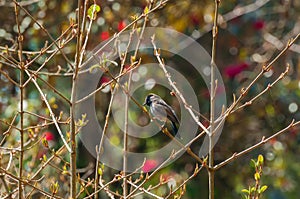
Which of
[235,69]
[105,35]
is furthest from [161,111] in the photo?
[235,69]

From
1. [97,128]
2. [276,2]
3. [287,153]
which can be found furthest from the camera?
[276,2]

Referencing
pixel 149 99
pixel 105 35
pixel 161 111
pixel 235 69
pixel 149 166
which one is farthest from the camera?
pixel 235 69

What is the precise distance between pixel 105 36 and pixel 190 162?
151 cm

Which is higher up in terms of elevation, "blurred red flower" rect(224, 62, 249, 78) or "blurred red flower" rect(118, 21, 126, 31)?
"blurred red flower" rect(224, 62, 249, 78)

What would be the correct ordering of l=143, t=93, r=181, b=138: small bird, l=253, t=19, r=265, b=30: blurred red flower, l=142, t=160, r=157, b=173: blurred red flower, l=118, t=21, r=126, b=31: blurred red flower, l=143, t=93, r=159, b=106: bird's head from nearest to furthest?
l=143, t=93, r=181, b=138: small bird, l=143, t=93, r=159, b=106: bird's head, l=142, t=160, r=157, b=173: blurred red flower, l=118, t=21, r=126, b=31: blurred red flower, l=253, t=19, r=265, b=30: blurred red flower

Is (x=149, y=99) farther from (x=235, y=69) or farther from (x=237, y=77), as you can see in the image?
(x=237, y=77)

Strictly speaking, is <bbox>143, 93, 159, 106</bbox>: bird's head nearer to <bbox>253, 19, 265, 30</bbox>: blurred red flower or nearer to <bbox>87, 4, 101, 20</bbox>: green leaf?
<bbox>87, 4, 101, 20</bbox>: green leaf

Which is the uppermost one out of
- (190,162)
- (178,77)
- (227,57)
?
(227,57)

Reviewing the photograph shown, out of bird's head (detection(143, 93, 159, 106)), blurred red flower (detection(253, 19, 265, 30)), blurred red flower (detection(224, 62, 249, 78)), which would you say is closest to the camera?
bird's head (detection(143, 93, 159, 106))

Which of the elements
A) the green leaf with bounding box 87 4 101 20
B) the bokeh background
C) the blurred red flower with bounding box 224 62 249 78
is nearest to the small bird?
the green leaf with bounding box 87 4 101 20

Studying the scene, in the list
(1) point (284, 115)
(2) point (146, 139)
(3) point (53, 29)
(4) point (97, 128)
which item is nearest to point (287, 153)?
(1) point (284, 115)

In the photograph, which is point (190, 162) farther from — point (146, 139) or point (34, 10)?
point (34, 10)

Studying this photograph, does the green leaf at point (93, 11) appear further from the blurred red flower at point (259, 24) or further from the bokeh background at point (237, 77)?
the blurred red flower at point (259, 24)

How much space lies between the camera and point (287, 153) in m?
6.00
